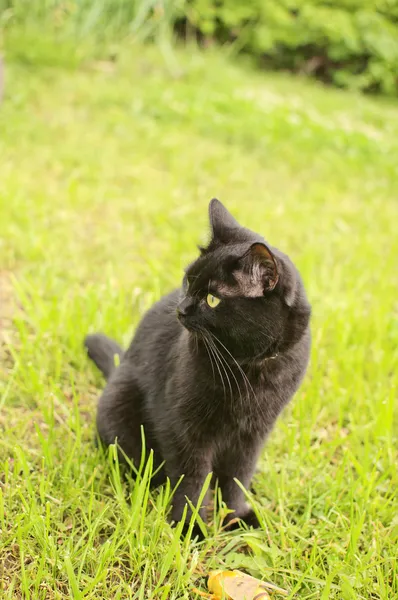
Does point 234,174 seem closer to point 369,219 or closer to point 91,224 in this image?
point 369,219

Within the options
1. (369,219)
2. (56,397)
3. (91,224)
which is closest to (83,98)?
(91,224)

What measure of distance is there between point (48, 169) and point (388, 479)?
111 inches

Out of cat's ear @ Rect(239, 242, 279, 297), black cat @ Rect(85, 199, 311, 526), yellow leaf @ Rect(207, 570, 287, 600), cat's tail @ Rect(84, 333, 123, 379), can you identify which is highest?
cat's ear @ Rect(239, 242, 279, 297)

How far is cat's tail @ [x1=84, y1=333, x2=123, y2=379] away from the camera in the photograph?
6.76 ft

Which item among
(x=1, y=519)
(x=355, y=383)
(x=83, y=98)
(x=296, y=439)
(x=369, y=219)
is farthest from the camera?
(x=83, y=98)

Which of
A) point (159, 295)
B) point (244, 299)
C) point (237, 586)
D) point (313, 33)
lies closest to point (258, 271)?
point (244, 299)

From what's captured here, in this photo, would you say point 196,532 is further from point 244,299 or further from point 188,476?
point 244,299

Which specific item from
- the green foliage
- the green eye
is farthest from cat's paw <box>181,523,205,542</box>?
the green foliage

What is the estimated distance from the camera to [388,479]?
6.08 ft

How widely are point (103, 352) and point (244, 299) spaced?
0.79 m

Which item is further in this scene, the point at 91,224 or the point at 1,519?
the point at 91,224

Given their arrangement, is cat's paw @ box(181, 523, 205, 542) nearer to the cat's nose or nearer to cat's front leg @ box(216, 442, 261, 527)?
cat's front leg @ box(216, 442, 261, 527)

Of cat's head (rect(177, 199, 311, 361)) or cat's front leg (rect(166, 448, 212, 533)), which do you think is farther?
cat's front leg (rect(166, 448, 212, 533))

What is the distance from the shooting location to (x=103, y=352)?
208 cm
